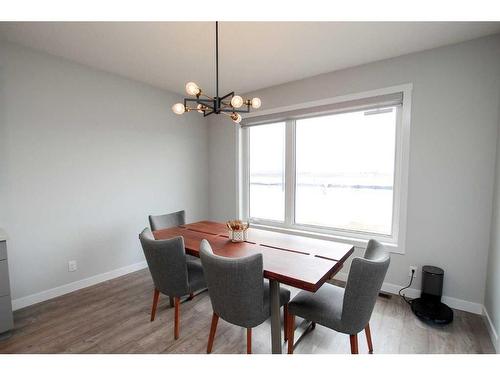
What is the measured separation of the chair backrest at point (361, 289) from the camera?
1.25 metres

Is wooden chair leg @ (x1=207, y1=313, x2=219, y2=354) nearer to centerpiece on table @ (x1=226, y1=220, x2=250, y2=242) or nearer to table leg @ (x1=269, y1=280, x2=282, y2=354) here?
table leg @ (x1=269, y1=280, x2=282, y2=354)

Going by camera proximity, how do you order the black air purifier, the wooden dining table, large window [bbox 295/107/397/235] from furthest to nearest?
large window [bbox 295/107/397/235] → the black air purifier → the wooden dining table

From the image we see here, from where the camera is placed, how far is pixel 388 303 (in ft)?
7.57

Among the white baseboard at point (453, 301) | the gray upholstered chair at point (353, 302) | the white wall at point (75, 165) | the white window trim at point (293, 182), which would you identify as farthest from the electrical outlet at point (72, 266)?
the white baseboard at point (453, 301)

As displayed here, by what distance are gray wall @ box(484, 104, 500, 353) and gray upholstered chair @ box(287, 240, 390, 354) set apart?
102 cm

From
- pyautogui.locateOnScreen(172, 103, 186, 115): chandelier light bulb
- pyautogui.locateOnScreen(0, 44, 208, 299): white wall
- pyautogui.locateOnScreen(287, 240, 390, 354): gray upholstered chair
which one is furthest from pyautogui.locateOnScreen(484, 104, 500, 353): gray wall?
pyautogui.locateOnScreen(0, 44, 208, 299): white wall

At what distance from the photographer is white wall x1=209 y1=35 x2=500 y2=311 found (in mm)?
2008

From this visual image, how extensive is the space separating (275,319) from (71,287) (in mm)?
2429

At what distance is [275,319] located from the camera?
1431 mm

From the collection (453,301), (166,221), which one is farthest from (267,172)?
(453,301)

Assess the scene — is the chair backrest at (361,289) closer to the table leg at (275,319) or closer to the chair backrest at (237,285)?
the table leg at (275,319)

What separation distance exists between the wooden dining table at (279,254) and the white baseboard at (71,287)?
3.56 feet
